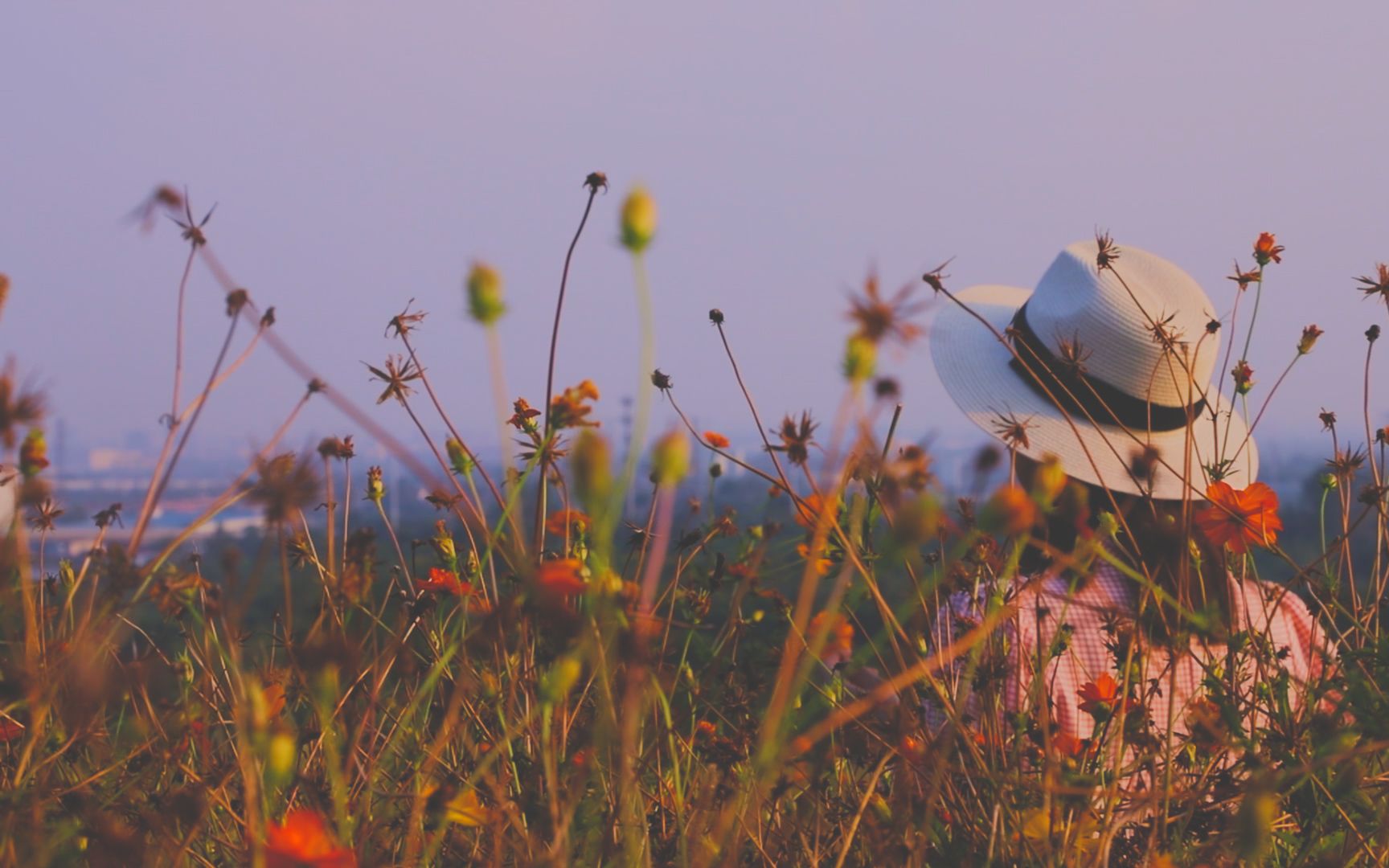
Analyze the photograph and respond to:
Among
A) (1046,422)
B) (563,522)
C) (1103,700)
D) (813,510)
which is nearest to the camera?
(813,510)

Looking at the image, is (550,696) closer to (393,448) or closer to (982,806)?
(393,448)

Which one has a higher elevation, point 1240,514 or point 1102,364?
point 1102,364

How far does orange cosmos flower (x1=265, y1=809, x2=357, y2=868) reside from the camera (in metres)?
0.80

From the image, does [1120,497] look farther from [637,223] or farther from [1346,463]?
[637,223]

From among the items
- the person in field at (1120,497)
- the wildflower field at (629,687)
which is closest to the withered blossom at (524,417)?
the wildflower field at (629,687)

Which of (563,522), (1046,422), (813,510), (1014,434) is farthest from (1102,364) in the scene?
A: (813,510)

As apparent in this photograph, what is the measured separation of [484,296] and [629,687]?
346mm

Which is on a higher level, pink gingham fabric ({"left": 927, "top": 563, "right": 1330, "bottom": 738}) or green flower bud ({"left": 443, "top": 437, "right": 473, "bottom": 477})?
green flower bud ({"left": 443, "top": 437, "right": 473, "bottom": 477})

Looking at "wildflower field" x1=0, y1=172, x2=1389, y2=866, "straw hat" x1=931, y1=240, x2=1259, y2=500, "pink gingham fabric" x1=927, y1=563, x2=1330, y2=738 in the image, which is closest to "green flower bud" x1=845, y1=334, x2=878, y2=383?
"wildflower field" x1=0, y1=172, x2=1389, y2=866

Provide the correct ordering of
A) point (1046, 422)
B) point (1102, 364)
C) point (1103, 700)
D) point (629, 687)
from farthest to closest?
1. point (1102, 364)
2. point (1046, 422)
3. point (1103, 700)
4. point (629, 687)

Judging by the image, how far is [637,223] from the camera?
99 cm

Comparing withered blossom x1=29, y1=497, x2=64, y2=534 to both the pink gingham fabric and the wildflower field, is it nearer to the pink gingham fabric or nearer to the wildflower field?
the wildflower field

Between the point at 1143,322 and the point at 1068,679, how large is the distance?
0.72 m

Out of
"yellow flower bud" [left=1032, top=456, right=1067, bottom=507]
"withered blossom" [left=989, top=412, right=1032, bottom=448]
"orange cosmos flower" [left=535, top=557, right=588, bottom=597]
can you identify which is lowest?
"orange cosmos flower" [left=535, top=557, right=588, bottom=597]
